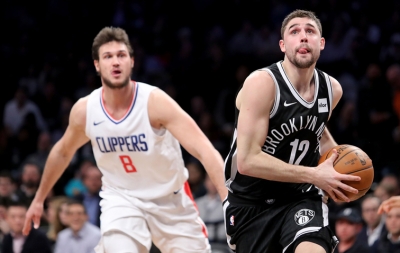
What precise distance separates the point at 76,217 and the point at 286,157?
4.44 meters

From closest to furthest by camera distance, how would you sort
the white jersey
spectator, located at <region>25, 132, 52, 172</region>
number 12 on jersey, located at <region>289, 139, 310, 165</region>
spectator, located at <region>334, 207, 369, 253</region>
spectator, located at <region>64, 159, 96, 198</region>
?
number 12 on jersey, located at <region>289, 139, 310, 165</region>
the white jersey
spectator, located at <region>334, 207, 369, 253</region>
spectator, located at <region>64, 159, 96, 198</region>
spectator, located at <region>25, 132, 52, 172</region>

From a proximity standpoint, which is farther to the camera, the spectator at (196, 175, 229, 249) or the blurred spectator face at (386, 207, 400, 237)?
the spectator at (196, 175, 229, 249)

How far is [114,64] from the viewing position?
6188 millimetres

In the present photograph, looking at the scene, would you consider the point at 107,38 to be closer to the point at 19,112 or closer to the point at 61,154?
the point at 61,154

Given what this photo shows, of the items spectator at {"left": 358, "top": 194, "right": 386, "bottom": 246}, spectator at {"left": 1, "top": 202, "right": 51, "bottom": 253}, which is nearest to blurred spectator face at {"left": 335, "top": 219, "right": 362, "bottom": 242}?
spectator at {"left": 358, "top": 194, "right": 386, "bottom": 246}

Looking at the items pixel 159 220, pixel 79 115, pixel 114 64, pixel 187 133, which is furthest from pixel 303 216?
pixel 79 115

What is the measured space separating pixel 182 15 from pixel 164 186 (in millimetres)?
8944

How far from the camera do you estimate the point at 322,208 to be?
521 cm

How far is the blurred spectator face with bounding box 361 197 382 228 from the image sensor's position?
867cm

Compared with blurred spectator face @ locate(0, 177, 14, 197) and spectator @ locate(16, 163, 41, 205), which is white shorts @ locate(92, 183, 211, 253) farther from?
spectator @ locate(16, 163, 41, 205)

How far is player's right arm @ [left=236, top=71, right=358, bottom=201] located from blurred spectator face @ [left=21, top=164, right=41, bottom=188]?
6713mm

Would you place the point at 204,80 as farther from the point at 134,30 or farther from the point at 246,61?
the point at 134,30

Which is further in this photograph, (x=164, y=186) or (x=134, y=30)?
(x=134, y=30)

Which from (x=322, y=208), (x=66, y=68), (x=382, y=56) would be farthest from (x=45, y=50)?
(x=322, y=208)
